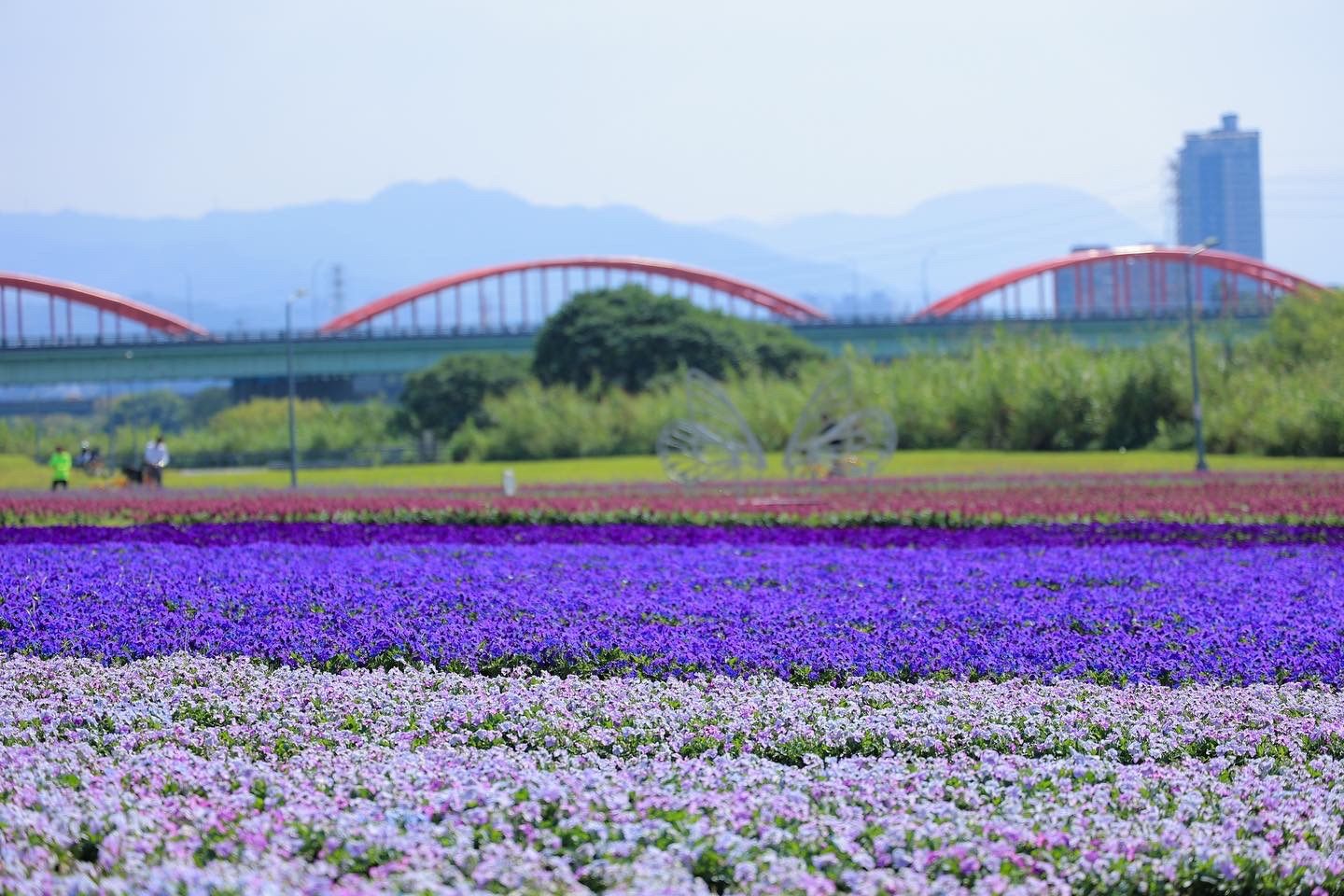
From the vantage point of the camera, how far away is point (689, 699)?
24.6 ft

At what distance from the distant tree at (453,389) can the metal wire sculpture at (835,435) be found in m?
33.0

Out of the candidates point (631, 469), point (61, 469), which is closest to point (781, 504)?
point (61, 469)

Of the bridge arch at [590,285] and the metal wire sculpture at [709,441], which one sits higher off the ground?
the bridge arch at [590,285]

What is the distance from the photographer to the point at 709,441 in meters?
26.6

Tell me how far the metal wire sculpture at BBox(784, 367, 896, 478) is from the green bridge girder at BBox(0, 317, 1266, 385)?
3810 cm

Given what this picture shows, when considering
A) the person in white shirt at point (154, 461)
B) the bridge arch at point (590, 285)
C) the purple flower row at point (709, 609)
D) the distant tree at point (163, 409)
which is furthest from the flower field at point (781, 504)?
the distant tree at point (163, 409)

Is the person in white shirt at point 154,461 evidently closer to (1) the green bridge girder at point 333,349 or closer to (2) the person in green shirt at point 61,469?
(2) the person in green shirt at point 61,469

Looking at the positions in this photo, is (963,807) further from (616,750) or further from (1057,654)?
(1057,654)

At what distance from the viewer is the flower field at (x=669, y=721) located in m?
4.88

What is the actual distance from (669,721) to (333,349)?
227ft

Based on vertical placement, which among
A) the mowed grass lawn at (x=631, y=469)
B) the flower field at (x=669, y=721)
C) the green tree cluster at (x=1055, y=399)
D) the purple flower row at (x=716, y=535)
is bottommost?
the flower field at (x=669, y=721)

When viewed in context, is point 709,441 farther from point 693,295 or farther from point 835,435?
point 693,295

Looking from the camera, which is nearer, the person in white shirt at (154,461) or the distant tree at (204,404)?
the person in white shirt at (154,461)

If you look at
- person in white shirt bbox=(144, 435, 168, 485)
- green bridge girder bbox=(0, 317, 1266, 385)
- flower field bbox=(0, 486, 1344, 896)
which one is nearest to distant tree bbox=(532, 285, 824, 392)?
green bridge girder bbox=(0, 317, 1266, 385)
